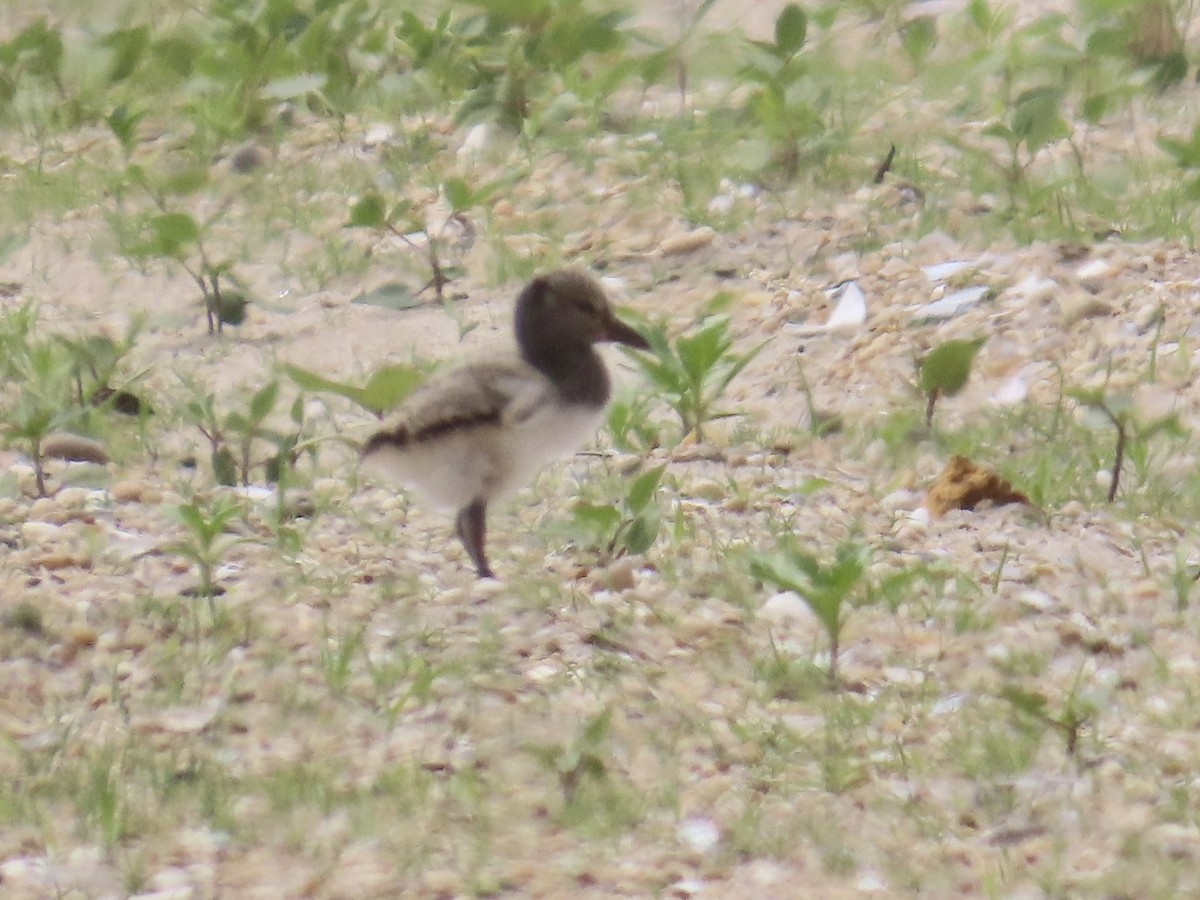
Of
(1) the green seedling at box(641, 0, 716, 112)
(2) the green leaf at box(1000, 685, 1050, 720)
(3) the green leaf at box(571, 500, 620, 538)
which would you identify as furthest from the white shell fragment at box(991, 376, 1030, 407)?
(1) the green seedling at box(641, 0, 716, 112)

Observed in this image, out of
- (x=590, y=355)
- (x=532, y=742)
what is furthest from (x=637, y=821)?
(x=590, y=355)

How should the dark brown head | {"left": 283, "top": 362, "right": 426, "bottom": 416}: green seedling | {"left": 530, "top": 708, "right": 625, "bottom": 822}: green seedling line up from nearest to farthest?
{"left": 530, "top": 708, "right": 625, "bottom": 822}: green seedling → the dark brown head → {"left": 283, "top": 362, "right": 426, "bottom": 416}: green seedling

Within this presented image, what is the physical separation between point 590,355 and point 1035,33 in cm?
326

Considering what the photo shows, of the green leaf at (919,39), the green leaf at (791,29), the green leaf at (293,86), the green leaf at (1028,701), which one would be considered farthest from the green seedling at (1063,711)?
the green leaf at (293,86)

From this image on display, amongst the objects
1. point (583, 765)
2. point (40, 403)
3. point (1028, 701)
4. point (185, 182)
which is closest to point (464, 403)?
point (583, 765)

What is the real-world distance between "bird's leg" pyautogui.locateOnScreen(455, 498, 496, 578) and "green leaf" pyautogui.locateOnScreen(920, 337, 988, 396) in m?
1.49

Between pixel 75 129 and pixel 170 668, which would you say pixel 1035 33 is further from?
pixel 170 668

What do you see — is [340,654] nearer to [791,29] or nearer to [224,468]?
[224,468]

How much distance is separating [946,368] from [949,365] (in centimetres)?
1

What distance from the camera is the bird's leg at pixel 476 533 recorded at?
4.98 meters

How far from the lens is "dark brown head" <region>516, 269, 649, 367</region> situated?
529cm

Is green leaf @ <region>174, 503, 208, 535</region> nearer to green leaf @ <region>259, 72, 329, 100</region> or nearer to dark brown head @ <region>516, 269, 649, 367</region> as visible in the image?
dark brown head @ <region>516, 269, 649, 367</region>

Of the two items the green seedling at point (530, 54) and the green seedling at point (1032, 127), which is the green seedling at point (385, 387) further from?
the green seedling at point (530, 54)

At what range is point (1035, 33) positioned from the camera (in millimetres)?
7758
